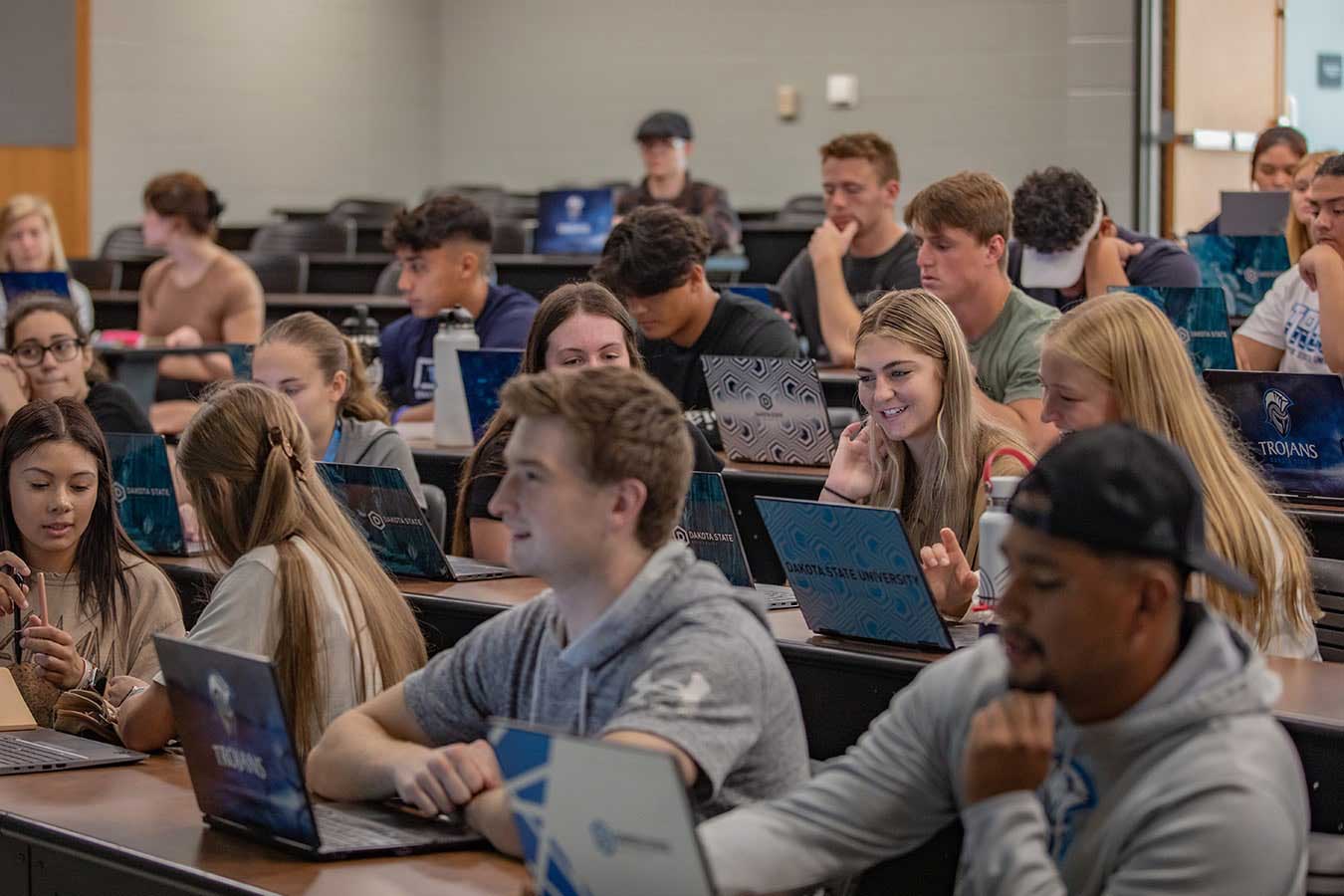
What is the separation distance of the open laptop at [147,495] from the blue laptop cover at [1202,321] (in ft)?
6.35

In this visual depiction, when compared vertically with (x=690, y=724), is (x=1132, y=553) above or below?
above

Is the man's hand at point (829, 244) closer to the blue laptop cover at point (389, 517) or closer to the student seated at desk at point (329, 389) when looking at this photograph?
the student seated at desk at point (329, 389)

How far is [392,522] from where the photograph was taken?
282 centimetres

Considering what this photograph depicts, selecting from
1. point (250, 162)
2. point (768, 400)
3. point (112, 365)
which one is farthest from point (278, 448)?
point (250, 162)

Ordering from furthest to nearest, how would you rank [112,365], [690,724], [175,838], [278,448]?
[112,365]
[278,448]
[175,838]
[690,724]

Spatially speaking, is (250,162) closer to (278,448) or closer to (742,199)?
(742,199)

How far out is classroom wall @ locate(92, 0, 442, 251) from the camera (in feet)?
31.3

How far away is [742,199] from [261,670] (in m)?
9.12

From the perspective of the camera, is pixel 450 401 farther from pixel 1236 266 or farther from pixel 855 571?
pixel 1236 266

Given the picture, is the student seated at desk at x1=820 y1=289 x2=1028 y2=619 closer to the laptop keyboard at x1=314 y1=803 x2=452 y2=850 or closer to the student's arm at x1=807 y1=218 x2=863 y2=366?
the laptop keyboard at x1=314 y1=803 x2=452 y2=850

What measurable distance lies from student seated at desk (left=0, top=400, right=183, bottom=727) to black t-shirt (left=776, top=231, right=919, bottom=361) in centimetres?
260

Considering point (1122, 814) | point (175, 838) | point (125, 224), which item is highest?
point (125, 224)

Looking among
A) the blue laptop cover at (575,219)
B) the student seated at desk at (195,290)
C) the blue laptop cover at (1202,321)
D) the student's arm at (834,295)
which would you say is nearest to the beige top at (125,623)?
the blue laptop cover at (1202,321)

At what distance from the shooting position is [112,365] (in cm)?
569
